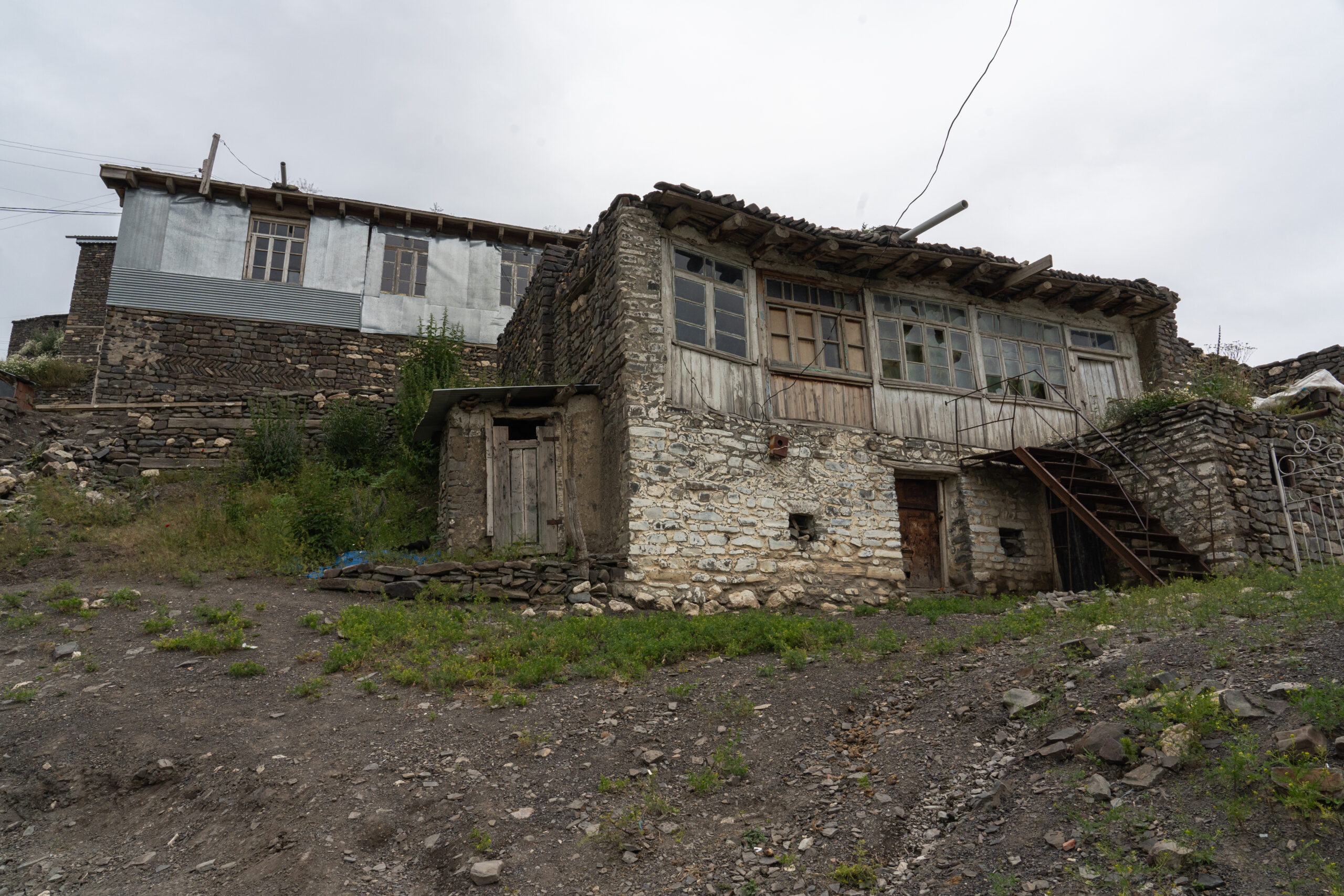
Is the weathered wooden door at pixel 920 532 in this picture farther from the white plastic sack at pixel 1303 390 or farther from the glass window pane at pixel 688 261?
the white plastic sack at pixel 1303 390

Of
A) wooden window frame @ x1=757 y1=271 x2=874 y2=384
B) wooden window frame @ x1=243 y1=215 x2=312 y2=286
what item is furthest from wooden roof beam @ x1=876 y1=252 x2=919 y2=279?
wooden window frame @ x1=243 y1=215 x2=312 y2=286

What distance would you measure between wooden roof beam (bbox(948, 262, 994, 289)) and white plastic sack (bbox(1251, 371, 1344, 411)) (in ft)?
13.0

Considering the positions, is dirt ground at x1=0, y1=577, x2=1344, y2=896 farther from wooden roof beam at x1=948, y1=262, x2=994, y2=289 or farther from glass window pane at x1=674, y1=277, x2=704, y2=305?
wooden roof beam at x1=948, y1=262, x2=994, y2=289

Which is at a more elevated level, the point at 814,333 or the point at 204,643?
the point at 814,333

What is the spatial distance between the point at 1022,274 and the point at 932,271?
1285mm

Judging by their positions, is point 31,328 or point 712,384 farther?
point 31,328

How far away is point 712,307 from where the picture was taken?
1048 centimetres

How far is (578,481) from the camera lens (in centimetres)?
1008

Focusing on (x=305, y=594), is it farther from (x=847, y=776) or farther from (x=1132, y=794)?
(x=1132, y=794)

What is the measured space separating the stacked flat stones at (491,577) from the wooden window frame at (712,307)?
298cm

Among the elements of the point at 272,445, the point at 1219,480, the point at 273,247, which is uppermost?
the point at 273,247

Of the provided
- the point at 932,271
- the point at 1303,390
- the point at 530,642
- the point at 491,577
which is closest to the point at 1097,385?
the point at 1303,390

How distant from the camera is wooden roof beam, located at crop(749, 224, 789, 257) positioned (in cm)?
1025

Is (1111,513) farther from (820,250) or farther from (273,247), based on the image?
(273,247)
